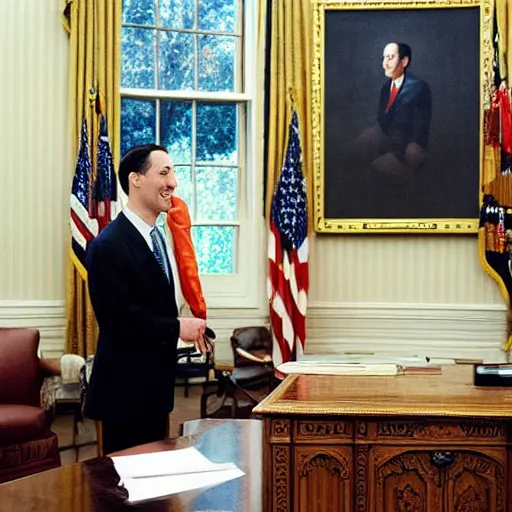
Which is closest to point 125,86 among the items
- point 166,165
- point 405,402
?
point 166,165

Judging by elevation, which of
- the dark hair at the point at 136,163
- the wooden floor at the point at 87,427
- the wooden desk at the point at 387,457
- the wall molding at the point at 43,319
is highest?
the dark hair at the point at 136,163

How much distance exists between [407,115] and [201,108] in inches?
58.7

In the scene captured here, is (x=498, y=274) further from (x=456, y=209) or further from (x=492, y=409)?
(x=492, y=409)

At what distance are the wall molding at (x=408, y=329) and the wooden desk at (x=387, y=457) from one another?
14.5 ft

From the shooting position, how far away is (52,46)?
Answer: 5.98 meters

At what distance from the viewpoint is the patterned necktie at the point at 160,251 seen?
2.71 m

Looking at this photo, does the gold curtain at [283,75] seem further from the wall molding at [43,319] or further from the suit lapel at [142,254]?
the suit lapel at [142,254]

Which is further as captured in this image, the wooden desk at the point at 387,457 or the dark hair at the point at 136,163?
the dark hair at the point at 136,163

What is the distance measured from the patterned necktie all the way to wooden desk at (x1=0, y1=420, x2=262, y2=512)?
0.66m

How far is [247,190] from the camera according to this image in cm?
642

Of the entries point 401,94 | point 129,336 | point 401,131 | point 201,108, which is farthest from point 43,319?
point 129,336

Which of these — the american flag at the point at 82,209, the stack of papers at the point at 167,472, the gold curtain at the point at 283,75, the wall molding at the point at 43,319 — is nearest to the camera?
the stack of papers at the point at 167,472

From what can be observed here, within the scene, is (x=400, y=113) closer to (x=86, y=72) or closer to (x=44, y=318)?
(x=86, y=72)

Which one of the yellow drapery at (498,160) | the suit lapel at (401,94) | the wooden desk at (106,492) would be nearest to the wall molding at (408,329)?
the yellow drapery at (498,160)
